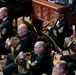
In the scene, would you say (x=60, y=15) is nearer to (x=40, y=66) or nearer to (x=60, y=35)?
(x=60, y=35)

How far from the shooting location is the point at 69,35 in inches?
326

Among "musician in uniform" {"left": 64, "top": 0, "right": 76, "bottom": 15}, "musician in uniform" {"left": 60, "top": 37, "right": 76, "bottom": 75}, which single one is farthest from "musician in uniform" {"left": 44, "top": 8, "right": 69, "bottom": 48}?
"musician in uniform" {"left": 64, "top": 0, "right": 76, "bottom": 15}

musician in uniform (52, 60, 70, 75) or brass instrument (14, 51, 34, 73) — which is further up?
musician in uniform (52, 60, 70, 75)

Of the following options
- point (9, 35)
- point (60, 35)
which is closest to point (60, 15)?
point (60, 35)

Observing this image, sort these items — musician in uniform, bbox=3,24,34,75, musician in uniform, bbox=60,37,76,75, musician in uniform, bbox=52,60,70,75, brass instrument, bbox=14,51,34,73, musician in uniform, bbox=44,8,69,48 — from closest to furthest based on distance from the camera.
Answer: musician in uniform, bbox=52,60,70,75 < brass instrument, bbox=14,51,34,73 < musician in uniform, bbox=60,37,76,75 < musician in uniform, bbox=3,24,34,75 < musician in uniform, bbox=44,8,69,48

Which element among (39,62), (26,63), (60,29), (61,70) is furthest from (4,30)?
(61,70)

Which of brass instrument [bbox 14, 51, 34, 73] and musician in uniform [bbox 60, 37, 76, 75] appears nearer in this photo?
brass instrument [bbox 14, 51, 34, 73]

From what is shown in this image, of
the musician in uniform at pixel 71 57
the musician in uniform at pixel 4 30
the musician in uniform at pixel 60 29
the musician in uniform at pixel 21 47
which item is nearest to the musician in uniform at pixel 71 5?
the musician in uniform at pixel 60 29

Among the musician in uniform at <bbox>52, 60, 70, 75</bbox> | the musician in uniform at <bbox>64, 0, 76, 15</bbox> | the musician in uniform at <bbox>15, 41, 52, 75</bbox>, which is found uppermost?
the musician in uniform at <bbox>52, 60, 70, 75</bbox>

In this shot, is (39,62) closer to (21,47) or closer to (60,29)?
(21,47)

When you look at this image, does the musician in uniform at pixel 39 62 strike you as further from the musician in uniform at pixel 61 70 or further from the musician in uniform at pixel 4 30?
the musician in uniform at pixel 4 30

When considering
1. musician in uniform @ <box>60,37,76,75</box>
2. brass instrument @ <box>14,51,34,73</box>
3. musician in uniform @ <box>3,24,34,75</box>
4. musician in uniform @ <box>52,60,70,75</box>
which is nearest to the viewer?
musician in uniform @ <box>52,60,70,75</box>

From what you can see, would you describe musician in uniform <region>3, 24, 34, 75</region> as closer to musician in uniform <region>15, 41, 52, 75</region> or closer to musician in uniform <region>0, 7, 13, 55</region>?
musician in uniform <region>15, 41, 52, 75</region>

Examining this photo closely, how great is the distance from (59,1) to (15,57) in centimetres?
350
